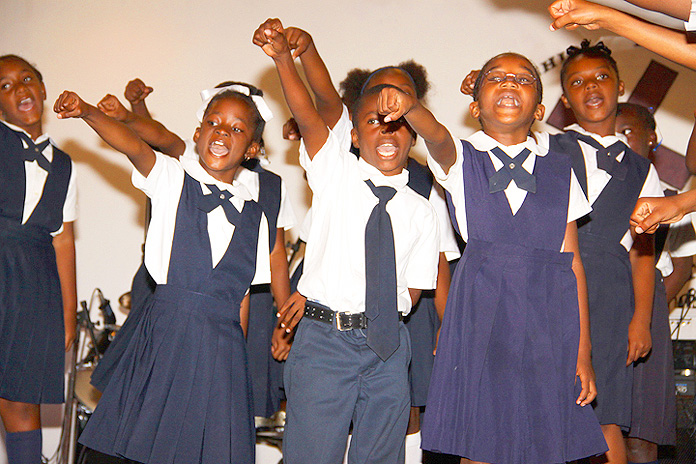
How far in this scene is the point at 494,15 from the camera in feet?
13.7

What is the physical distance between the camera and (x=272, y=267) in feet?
9.52

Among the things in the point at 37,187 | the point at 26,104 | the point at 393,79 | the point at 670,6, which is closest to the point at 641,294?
the point at 393,79

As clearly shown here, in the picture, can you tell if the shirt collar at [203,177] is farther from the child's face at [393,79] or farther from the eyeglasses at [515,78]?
the eyeglasses at [515,78]

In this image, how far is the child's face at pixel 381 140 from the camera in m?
2.43

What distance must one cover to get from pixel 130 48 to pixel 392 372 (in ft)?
9.58

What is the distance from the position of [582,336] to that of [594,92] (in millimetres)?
1113

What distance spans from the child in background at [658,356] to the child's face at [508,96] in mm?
1123

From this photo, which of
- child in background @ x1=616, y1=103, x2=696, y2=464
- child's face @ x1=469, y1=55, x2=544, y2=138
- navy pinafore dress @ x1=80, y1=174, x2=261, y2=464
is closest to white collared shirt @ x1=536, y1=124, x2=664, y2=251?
child in background @ x1=616, y1=103, x2=696, y2=464

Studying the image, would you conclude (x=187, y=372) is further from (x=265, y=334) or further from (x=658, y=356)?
(x=658, y=356)

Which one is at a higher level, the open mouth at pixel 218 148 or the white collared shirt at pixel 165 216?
the open mouth at pixel 218 148

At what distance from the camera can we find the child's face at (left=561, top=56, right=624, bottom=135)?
9.31 feet

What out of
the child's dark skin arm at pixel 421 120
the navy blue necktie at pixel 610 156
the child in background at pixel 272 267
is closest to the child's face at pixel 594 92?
the navy blue necktie at pixel 610 156

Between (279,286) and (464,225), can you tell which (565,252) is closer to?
(464,225)

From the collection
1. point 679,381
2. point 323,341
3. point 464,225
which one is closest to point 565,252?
point 464,225
